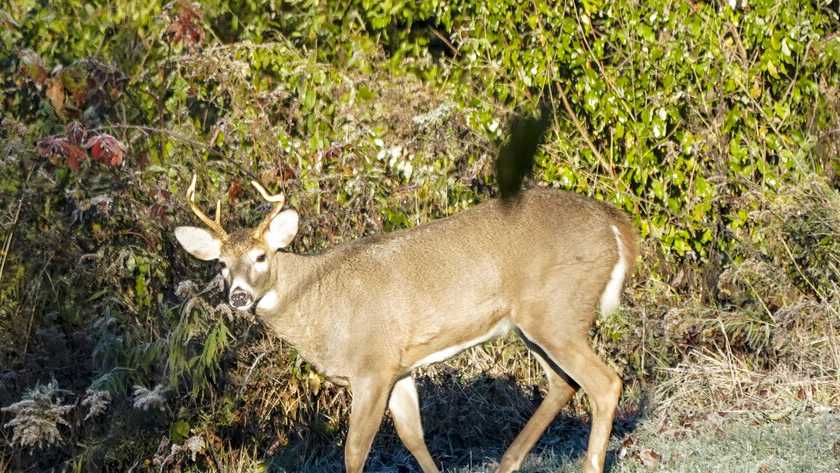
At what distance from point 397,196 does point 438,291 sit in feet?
5.76

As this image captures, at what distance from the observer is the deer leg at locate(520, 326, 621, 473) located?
6137 mm

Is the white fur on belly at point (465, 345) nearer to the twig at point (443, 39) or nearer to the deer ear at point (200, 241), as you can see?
the deer ear at point (200, 241)

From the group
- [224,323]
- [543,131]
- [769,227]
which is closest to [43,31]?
[224,323]

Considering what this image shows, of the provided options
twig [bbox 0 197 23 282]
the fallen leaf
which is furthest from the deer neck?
twig [bbox 0 197 23 282]

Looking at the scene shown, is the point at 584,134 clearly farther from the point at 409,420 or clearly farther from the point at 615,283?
the point at 409,420

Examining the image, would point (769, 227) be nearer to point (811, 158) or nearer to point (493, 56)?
point (811, 158)

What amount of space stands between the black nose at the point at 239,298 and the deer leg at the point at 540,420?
155 centimetres

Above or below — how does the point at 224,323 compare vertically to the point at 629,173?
below

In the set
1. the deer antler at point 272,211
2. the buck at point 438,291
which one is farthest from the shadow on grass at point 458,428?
the deer antler at point 272,211

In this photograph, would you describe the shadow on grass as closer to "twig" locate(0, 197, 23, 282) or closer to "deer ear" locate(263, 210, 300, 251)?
"deer ear" locate(263, 210, 300, 251)

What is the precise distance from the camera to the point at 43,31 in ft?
27.5

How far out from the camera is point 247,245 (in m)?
6.44

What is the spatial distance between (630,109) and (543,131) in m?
5.94

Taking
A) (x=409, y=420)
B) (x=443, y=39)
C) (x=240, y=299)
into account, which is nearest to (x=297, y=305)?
(x=240, y=299)
